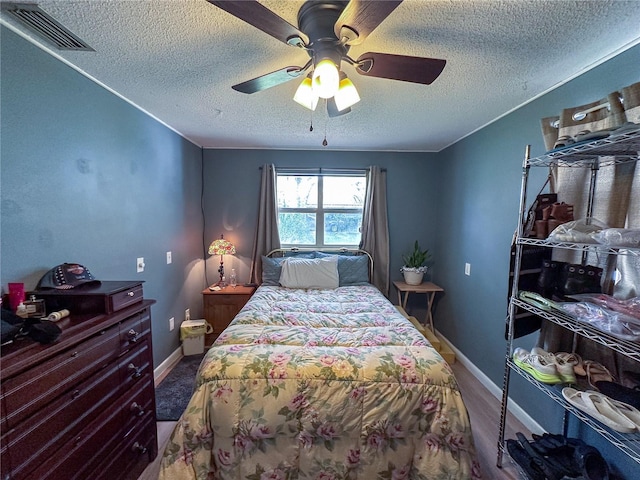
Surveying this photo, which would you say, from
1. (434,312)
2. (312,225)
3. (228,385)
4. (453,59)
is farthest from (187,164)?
(434,312)

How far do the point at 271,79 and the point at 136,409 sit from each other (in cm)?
199

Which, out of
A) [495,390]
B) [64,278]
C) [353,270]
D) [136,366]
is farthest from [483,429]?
[64,278]

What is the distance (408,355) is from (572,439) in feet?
3.39

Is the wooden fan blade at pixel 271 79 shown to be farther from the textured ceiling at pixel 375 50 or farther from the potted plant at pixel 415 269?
the potted plant at pixel 415 269

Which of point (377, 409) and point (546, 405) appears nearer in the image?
point (377, 409)

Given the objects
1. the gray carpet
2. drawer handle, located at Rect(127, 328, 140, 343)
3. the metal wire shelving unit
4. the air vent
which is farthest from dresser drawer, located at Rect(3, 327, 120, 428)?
the metal wire shelving unit

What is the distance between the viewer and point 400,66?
1.29 meters

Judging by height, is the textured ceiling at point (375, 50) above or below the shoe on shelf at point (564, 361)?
above

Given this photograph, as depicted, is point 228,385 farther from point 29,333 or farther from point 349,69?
point 349,69

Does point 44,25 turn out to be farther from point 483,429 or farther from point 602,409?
point 483,429

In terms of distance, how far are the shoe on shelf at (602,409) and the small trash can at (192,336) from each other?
9.85ft

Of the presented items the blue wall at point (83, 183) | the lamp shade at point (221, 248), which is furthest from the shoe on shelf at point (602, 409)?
the lamp shade at point (221, 248)

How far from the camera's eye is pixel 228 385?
4.60 ft

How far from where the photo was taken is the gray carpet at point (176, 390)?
2102 millimetres
